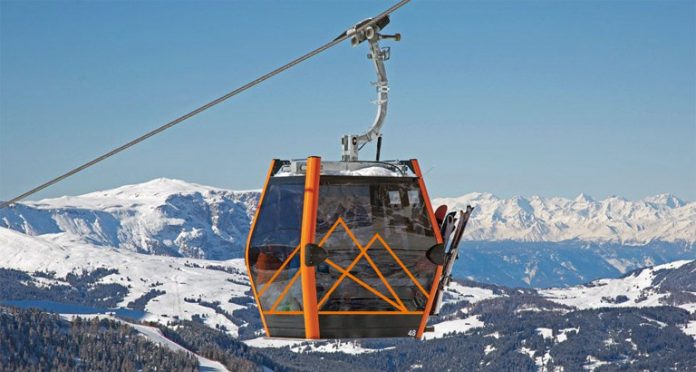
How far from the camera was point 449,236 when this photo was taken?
50.7ft

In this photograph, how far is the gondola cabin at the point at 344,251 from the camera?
14.2 metres

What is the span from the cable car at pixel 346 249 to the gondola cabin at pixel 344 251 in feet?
0.05

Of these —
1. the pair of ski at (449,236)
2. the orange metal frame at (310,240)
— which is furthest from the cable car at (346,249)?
the pair of ski at (449,236)

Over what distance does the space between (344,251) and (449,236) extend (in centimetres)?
194

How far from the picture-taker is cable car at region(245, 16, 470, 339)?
1419 cm

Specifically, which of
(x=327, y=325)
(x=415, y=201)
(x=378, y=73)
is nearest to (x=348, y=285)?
(x=327, y=325)

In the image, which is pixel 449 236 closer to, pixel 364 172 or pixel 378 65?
pixel 364 172

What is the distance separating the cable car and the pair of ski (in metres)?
0.15

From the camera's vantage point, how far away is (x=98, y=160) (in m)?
13.5

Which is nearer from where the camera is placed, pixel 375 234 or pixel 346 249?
pixel 346 249

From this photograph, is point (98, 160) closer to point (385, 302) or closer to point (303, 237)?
point (303, 237)

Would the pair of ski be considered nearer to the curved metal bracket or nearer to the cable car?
the cable car

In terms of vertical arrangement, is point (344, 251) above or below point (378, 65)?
below

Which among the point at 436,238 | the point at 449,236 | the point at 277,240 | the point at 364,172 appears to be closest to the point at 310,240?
the point at 277,240
